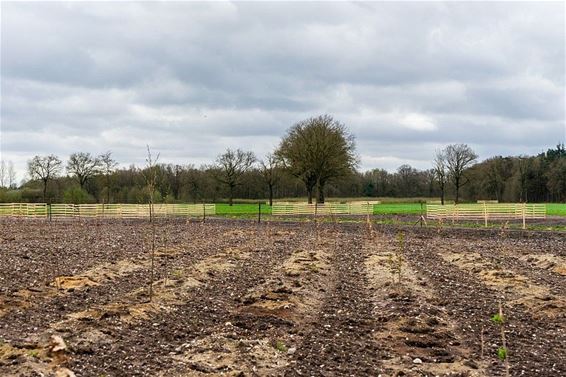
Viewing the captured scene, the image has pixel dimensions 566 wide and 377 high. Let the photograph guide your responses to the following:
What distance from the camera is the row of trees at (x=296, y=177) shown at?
194 feet

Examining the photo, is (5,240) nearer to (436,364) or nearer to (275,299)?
(275,299)

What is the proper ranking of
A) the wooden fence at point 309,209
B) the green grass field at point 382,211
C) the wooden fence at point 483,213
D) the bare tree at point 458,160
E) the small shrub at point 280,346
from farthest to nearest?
the bare tree at point 458,160
the green grass field at point 382,211
the wooden fence at point 309,209
the wooden fence at point 483,213
the small shrub at point 280,346

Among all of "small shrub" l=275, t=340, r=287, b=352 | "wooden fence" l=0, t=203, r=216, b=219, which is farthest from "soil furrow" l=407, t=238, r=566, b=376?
"wooden fence" l=0, t=203, r=216, b=219

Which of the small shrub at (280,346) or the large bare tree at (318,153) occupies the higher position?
the large bare tree at (318,153)

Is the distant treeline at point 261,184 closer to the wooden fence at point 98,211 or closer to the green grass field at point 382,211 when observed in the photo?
the green grass field at point 382,211

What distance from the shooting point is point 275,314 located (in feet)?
31.6

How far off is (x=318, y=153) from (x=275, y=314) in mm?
48580

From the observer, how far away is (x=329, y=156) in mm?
57969

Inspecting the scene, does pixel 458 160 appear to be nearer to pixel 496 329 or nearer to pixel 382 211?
pixel 382 211

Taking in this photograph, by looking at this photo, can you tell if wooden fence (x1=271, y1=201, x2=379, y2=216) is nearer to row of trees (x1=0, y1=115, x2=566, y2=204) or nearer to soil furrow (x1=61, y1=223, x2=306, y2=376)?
row of trees (x1=0, y1=115, x2=566, y2=204)

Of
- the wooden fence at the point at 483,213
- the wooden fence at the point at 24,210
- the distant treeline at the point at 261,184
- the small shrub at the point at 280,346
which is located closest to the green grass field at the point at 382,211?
the wooden fence at the point at 483,213

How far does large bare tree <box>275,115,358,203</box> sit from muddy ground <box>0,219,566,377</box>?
3987 cm

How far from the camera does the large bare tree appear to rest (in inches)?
2277

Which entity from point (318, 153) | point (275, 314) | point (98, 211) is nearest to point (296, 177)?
point (318, 153)
